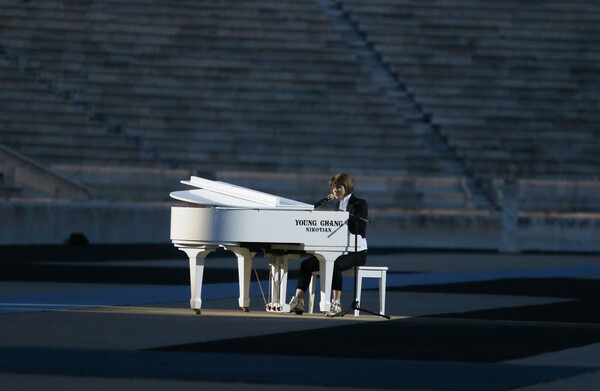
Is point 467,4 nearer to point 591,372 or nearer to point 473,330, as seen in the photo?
point 473,330

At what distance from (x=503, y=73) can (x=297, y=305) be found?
27.9 metres

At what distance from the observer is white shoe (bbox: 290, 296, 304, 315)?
15.5 meters

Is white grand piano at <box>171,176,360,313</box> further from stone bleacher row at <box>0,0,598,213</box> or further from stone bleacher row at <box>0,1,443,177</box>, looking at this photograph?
stone bleacher row at <box>0,1,443,177</box>

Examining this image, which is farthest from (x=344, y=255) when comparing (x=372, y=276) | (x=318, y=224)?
(x=318, y=224)

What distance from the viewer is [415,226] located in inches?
1497

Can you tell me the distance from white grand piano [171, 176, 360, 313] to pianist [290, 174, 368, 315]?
0.15 m

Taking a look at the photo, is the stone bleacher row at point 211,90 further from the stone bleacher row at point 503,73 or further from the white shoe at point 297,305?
the white shoe at point 297,305

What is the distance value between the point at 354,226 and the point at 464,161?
2527 centimetres

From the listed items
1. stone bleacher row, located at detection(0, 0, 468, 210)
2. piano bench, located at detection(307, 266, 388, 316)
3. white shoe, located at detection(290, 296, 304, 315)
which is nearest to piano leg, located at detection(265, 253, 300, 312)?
white shoe, located at detection(290, 296, 304, 315)

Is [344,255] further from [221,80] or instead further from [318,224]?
[221,80]

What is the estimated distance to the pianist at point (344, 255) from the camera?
49.6ft

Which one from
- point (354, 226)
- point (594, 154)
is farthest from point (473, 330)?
point (594, 154)

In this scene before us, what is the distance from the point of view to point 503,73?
4256 centimetres

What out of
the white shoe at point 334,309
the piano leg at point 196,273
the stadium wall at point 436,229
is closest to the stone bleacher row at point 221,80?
the stadium wall at point 436,229
